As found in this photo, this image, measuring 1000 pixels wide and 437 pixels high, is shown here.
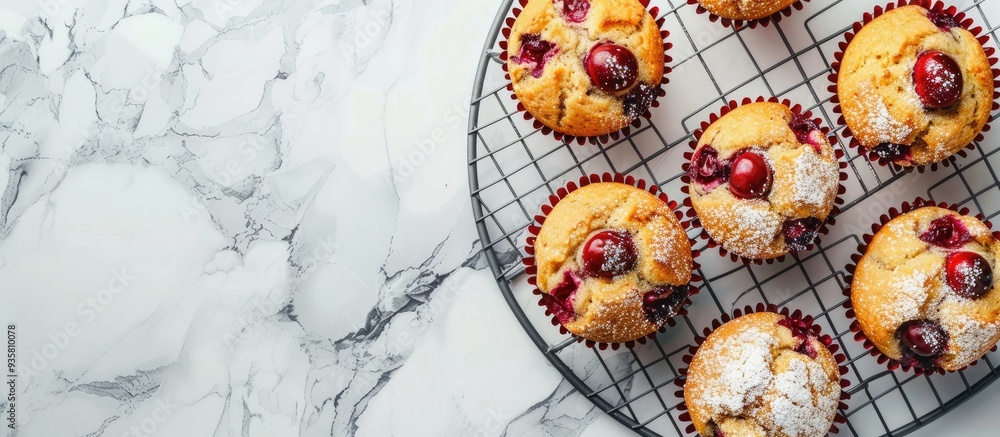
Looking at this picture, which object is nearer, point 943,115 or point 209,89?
point 943,115

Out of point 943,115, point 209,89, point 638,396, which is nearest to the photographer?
point 943,115

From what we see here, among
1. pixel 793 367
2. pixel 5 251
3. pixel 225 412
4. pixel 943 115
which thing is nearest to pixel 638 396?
pixel 793 367

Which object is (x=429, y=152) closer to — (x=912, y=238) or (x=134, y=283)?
(x=134, y=283)

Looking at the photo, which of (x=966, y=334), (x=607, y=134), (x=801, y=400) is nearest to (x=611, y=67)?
(x=607, y=134)

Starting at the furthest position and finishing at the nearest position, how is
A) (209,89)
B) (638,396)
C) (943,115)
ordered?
(209,89)
(638,396)
(943,115)

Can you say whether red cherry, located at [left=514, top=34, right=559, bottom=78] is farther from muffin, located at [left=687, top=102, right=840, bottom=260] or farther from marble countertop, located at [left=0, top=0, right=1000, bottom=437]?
muffin, located at [left=687, top=102, right=840, bottom=260]
